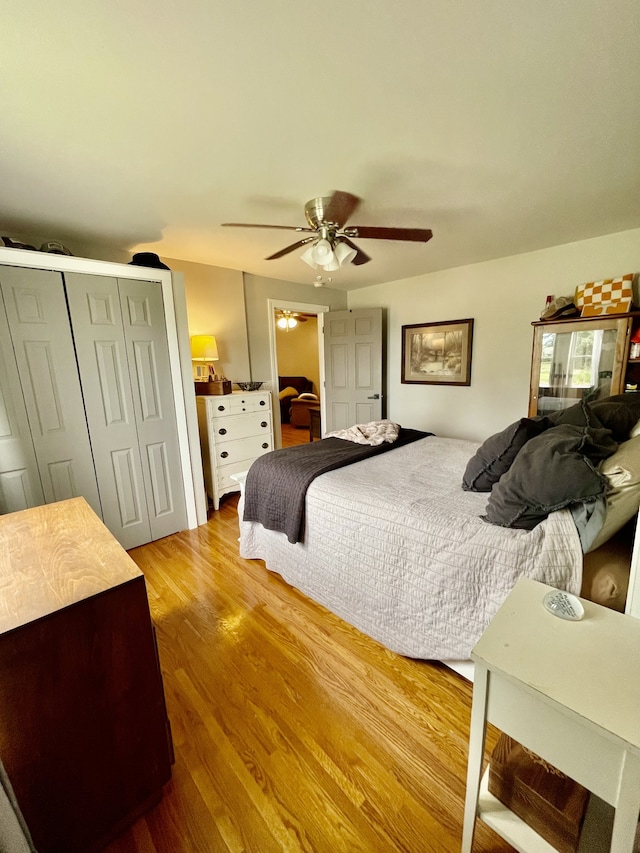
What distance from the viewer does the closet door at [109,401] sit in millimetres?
2301

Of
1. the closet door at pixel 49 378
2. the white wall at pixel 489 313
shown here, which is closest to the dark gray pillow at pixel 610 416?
the white wall at pixel 489 313

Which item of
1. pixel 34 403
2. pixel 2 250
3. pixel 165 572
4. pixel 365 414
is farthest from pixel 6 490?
pixel 365 414

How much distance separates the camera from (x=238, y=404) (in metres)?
3.27

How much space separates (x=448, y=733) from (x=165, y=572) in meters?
1.89

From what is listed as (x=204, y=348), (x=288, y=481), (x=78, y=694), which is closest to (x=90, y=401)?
(x=204, y=348)

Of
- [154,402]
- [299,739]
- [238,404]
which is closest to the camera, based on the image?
[299,739]

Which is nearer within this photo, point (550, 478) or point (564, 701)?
point (564, 701)

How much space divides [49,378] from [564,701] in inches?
112

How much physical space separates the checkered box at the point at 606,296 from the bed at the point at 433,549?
160cm

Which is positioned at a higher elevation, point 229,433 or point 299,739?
A: point 229,433

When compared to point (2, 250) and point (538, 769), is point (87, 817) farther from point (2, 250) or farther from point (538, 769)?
point (2, 250)

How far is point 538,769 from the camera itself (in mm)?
934

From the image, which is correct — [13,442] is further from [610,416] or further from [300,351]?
[300,351]

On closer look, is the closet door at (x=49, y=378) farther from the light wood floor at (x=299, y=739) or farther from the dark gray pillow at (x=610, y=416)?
the dark gray pillow at (x=610, y=416)
